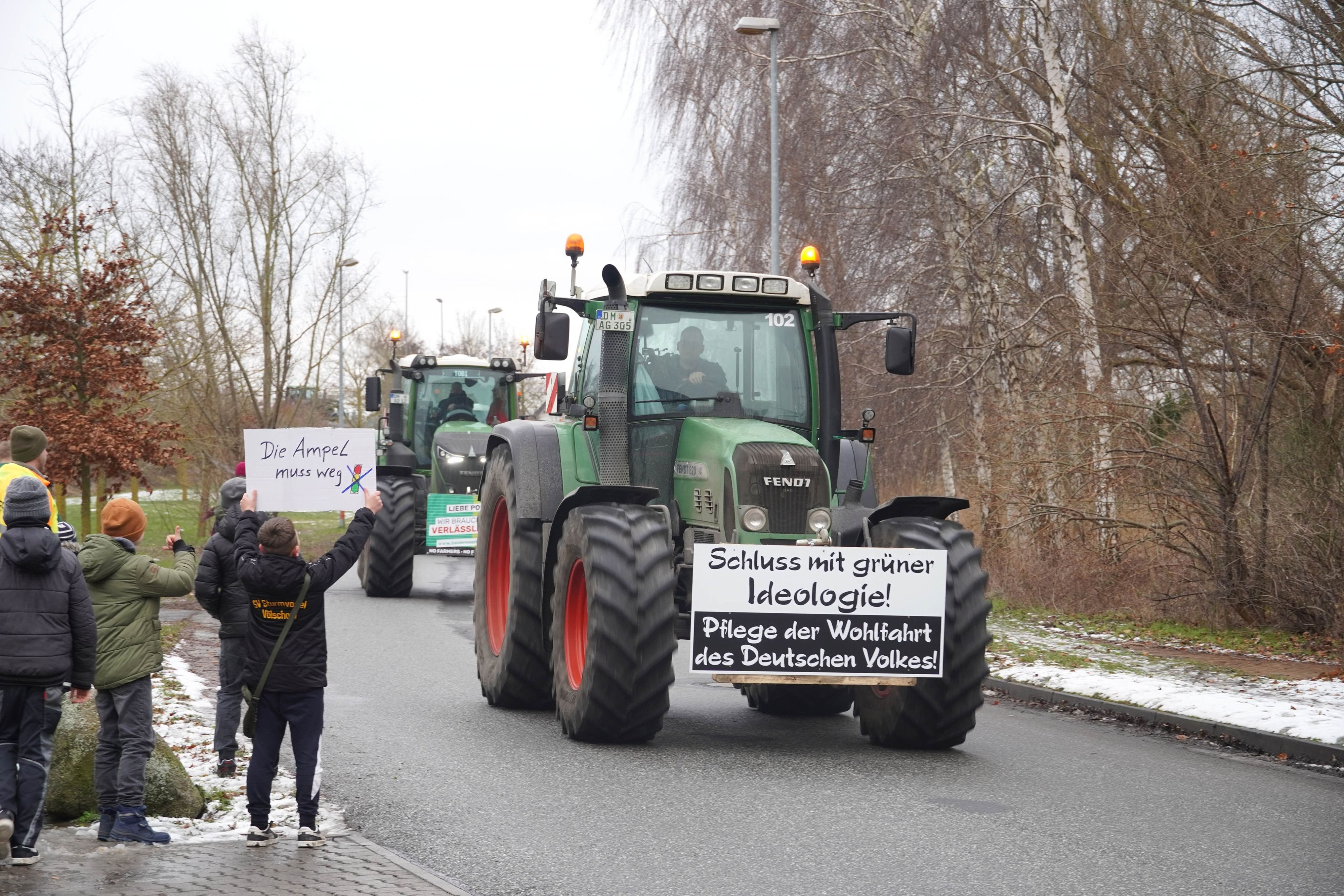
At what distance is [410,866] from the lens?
251 inches

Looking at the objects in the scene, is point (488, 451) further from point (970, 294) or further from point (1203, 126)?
point (970, 294)

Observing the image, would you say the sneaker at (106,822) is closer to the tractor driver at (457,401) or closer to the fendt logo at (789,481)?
the fendt logo at (789,481)

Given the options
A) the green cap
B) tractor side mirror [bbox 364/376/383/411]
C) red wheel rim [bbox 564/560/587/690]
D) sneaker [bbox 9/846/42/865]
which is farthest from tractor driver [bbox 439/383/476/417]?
sneaker [bbox 9/846/42/865]

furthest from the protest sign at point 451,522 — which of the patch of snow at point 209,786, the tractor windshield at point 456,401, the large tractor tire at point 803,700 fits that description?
the large tractor tire at point 803,700

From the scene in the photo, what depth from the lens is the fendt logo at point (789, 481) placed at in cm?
955

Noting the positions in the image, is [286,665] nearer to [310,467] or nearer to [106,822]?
[106,822]

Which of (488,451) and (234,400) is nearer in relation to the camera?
(488,451)

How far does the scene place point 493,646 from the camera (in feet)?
38.3

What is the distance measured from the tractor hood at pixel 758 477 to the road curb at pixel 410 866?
3.49m

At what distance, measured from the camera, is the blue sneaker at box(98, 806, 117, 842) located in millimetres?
6707

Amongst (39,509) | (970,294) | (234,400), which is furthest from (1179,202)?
(234,400)

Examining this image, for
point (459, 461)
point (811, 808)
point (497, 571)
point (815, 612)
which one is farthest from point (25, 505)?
point (459, 461)

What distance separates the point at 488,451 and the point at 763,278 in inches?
123

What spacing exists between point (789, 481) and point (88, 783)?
449 cm
